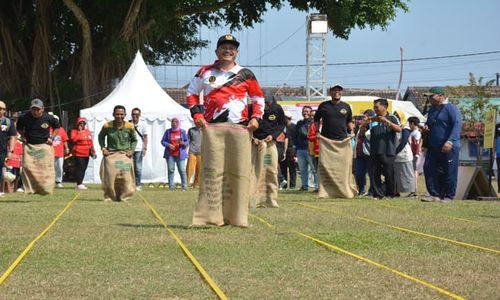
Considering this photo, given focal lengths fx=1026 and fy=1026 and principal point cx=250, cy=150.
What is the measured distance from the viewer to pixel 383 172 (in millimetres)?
19406

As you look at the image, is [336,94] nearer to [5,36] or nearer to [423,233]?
[423,233]

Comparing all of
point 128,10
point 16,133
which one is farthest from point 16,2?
point 16,133

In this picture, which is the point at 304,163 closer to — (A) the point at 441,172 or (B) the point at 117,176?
(A) the point at 441,172

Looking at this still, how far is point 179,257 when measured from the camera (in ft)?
27.3

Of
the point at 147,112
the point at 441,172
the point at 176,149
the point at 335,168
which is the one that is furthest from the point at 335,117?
the point at 147,112

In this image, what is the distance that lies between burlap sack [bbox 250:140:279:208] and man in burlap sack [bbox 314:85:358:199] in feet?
8.01

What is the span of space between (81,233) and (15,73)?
104 feet

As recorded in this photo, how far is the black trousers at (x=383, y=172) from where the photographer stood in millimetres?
19156

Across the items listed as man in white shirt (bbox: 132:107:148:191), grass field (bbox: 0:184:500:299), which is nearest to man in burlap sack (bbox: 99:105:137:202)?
grass field (bbox: 0:184:500:299)

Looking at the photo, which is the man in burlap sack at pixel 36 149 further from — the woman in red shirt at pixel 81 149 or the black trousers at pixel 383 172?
the woman in red shirt at pixel 81 149

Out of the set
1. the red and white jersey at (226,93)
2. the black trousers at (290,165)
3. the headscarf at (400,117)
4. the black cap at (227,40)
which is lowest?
the black trousers at (290,165)

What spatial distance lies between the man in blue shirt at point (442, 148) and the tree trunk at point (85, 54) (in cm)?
2327

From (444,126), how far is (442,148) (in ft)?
1.44

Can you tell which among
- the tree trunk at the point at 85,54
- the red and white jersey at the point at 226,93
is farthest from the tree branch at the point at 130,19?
the red and white jersey at the point at 226,93
